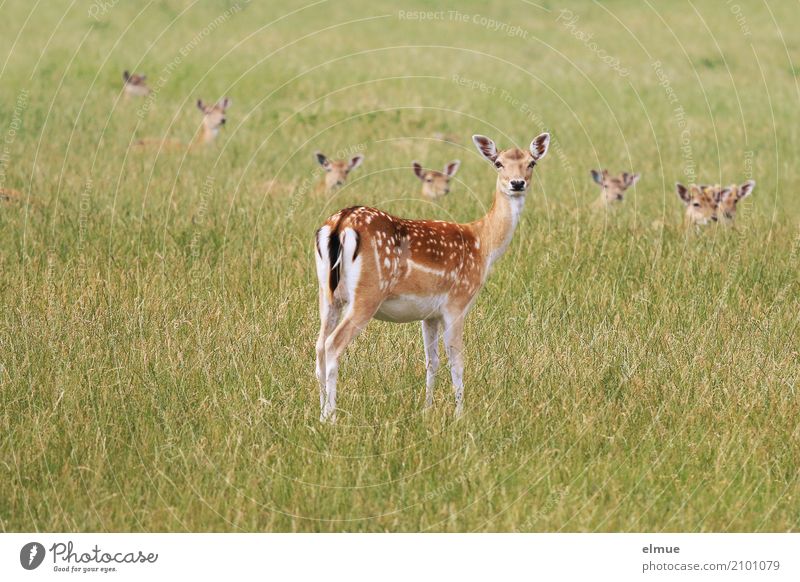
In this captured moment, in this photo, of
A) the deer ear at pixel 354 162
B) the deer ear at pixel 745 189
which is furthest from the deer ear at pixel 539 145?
the deer ear at pixel 354 162

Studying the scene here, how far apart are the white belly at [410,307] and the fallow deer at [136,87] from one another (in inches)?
634

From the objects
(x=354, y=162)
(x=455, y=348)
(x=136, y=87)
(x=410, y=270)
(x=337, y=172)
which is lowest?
(x=455, y=348)

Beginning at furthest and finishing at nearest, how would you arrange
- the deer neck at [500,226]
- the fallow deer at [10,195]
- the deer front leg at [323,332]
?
the fallow deer at [10,195] → the deer neck at [500,226] → the deer front leg at [323,332]

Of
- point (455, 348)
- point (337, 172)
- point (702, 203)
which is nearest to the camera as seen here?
point (455, 348)

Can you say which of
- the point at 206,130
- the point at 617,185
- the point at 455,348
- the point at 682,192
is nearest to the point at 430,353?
the point at 455,348

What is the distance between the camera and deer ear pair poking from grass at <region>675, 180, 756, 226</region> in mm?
12516

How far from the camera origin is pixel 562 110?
2155 cm

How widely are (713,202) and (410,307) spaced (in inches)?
266

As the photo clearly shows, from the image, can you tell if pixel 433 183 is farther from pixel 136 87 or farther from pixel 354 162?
pixel 136 87

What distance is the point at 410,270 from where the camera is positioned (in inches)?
271

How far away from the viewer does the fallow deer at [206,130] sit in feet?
57.2

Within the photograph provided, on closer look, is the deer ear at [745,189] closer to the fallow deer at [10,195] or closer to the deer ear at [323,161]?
the deer ear at [323,161]

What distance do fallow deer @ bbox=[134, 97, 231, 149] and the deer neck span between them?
409 inches
